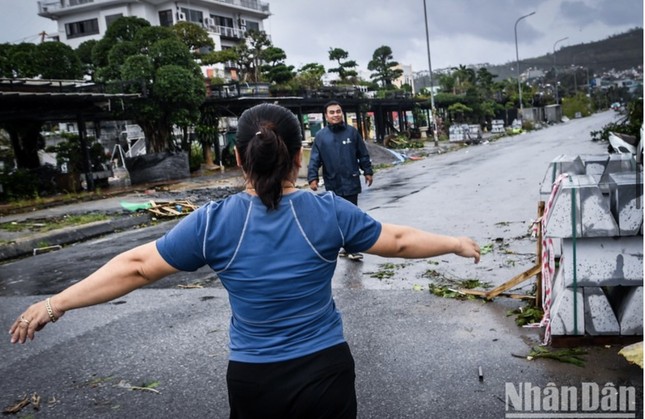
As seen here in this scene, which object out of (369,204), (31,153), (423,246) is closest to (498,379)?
(423,246)

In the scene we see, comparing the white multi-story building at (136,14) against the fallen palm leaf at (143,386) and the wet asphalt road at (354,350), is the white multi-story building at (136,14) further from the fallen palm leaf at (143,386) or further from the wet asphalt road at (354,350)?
the fallen palm leaf at (143,386)

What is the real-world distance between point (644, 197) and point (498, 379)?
57.1 inches

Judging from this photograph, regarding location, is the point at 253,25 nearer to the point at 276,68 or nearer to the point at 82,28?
the point at 82,28

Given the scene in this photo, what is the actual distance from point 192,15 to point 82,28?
12.2m

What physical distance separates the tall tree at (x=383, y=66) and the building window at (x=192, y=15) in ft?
76.4

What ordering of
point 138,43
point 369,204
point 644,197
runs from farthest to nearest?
1. point 138,43
2. point 369,204
3. point 644,197

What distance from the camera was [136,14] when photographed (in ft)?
201

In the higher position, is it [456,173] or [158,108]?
[158,108]

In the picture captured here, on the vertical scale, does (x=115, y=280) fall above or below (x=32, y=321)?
above

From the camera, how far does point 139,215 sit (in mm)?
13945

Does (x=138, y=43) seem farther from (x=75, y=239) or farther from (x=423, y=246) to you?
(x=423, y=246)

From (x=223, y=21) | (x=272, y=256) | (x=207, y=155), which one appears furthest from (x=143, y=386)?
(x=223, y=21)

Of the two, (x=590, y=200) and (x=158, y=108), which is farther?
(x=158, y=108)

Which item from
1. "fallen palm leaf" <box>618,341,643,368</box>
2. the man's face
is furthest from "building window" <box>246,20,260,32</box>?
"fallen palm leaf" <box>618,341,643,368</box>
